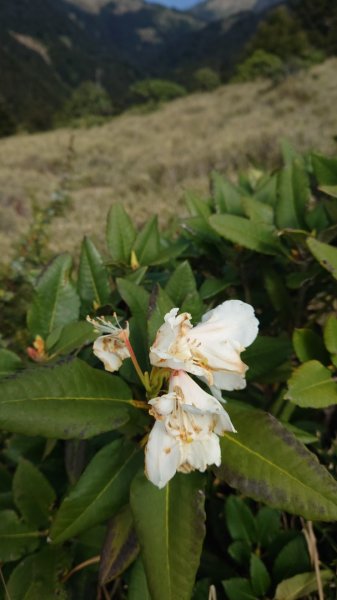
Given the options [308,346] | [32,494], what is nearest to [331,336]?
[308,346]

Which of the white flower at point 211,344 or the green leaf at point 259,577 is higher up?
→ the white flower at point 211,344

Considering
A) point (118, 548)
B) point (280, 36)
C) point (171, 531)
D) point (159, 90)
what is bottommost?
point (159, 90)

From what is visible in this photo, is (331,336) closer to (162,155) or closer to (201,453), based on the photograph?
(201,453)

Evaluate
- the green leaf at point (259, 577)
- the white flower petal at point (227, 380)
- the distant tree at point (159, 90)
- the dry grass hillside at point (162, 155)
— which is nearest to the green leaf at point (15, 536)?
the green leaf at point (259, 577)

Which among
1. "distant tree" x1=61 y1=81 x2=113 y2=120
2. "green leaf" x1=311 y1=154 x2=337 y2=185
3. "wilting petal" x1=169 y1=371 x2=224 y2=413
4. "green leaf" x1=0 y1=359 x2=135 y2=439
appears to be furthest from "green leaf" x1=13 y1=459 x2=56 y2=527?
"distant tree" x1=61 y1=81 x2=113 y2=120

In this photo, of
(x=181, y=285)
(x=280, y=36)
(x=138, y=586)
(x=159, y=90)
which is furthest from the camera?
(x=159, y=90)

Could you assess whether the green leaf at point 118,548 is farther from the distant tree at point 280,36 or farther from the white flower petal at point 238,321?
the distant tree at point 280,36
